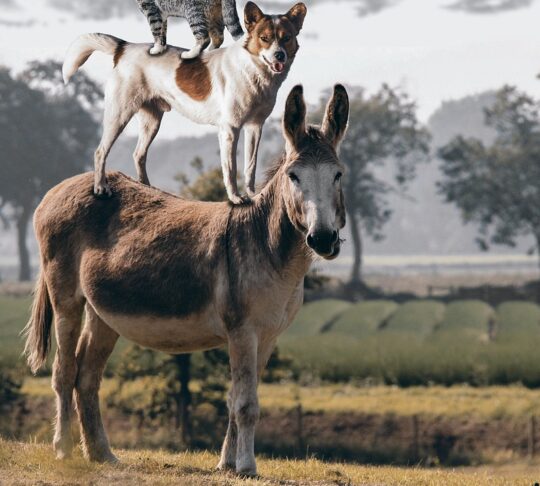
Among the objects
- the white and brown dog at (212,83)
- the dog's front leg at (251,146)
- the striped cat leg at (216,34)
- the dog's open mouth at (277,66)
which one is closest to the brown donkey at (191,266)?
the dog's front leg at (251,146)

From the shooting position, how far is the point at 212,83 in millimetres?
9414

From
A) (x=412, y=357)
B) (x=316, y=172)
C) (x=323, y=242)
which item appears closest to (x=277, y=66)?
(x=316, y=172)

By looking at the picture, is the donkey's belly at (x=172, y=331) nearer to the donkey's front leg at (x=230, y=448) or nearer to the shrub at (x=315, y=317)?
the donkey's front leg at (x=230, y=448)

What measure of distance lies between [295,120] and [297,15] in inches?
40.0

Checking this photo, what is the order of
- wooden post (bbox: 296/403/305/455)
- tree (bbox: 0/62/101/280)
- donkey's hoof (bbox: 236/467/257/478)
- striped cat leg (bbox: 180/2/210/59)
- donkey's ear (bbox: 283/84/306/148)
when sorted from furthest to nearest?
tree (bbox: 0/62/101/280)
wooden post (bbox: 296/403/305/455)
donkey's hoof (bbox: 236/467/257/478)
donkey's ear (bbox: 283/84/306/148)
striped cat leg (bbox: 180/2/210/59)

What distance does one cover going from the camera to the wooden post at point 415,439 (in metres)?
29.1

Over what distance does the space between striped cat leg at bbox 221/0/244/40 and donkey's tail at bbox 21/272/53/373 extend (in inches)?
174

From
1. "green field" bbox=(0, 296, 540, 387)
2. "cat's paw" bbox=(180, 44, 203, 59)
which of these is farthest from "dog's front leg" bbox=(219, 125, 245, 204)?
"green field" bbox=(0, 296, 540, 387)

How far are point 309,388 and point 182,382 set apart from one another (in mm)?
7781

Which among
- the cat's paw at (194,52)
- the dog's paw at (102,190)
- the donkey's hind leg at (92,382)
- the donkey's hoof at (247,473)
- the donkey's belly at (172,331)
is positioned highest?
the cat's paw at (194,52)

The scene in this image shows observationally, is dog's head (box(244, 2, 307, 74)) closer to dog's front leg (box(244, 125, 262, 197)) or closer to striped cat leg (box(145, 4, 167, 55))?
dog's front leg (box(244, 125, 262, 197))

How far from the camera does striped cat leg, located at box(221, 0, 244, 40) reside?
30.7 feet

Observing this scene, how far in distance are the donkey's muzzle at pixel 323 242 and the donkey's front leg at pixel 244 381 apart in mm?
1446

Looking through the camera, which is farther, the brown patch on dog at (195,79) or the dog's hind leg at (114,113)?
the dog's hind leg at (114,113)
